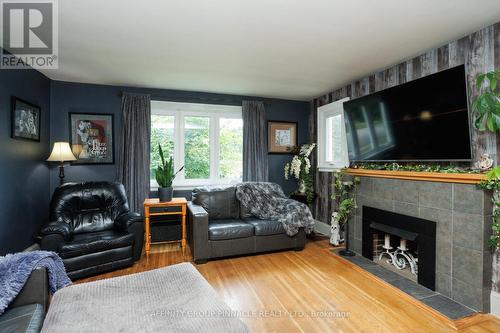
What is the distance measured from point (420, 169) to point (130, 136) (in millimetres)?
3868

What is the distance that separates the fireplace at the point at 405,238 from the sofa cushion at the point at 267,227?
3.68 ft

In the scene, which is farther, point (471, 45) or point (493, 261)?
point (471, 45)

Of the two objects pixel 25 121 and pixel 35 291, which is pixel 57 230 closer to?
pixel 35 291

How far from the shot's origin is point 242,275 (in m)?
2.82

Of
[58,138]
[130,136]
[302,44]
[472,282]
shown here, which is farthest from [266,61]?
[58,138]

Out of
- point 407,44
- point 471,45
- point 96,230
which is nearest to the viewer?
point 471,45

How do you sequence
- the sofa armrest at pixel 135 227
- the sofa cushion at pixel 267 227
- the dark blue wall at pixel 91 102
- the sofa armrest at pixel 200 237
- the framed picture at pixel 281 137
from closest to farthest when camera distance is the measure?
the sofa armrest at pixel 135 227
the sofa armrest at pixel 200 237
the sofa cushion at pixel 267 227
the dark blue wall at pixel 91 102
the framed picture at pixel 281 137

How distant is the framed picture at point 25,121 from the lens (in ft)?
9.15

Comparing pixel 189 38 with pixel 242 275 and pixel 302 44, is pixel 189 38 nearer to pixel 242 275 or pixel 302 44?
pixel 302 44

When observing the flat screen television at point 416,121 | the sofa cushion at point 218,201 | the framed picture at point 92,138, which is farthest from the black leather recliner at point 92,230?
the flat screen television at point 416,121

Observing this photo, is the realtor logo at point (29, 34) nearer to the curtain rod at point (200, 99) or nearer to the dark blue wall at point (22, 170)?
the dark blue wall at point (22, 170)

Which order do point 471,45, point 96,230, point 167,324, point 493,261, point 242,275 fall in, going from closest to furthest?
1. point 167,324
2. point 493,261
3. point 471,45
4. point 242,275
5. point 96,230

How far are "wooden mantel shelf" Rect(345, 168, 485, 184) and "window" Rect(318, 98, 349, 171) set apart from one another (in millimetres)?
730

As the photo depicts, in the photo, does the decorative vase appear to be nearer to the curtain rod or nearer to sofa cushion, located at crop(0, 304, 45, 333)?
the curtain rod
